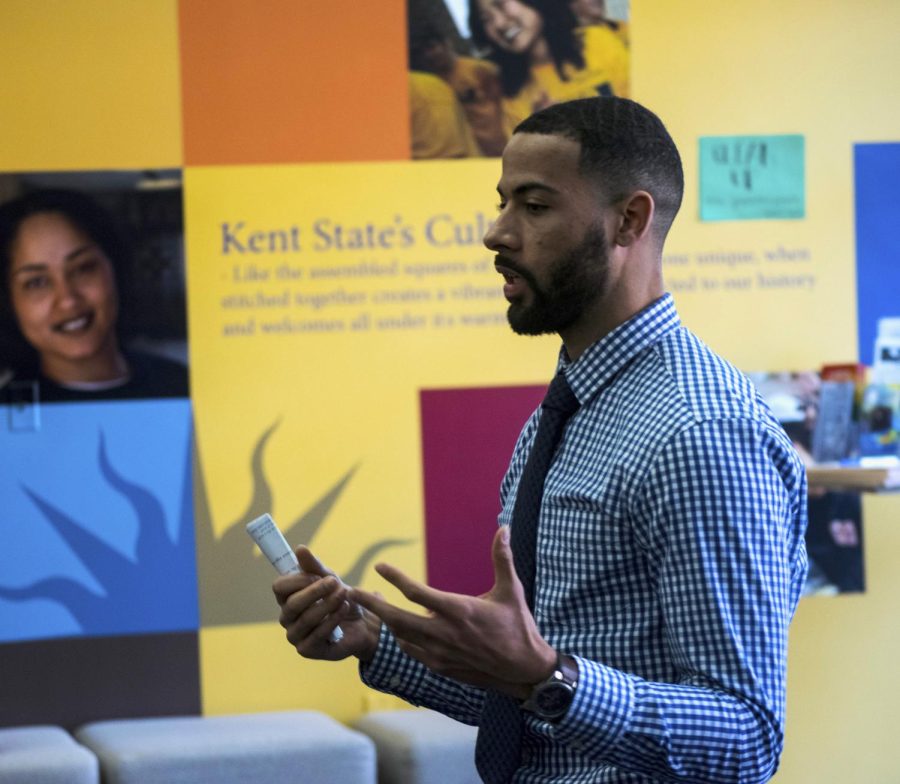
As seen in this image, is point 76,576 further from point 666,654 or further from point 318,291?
point 666,654

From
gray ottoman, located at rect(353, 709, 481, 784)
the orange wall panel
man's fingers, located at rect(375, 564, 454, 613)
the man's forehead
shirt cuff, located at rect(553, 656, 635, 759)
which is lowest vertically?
gray ottoman, located at rect(353, 709, 481, 784)

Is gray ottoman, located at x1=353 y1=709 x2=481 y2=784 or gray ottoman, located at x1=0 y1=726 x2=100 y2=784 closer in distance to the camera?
gray ottoman, located at x1=0 y1=726 x2=100 y2=784

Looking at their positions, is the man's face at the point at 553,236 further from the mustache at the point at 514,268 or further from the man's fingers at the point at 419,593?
the man's fingers at the point at 419,593

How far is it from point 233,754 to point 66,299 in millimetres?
1251

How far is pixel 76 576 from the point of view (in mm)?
3453

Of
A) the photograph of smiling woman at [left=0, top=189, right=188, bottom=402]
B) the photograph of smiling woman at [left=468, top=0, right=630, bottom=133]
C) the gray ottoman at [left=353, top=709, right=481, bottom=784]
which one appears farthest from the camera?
the photograph of smiling woman at [left=468, top=0, right=630, bottom=133]

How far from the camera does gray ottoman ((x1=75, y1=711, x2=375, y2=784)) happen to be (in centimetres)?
317

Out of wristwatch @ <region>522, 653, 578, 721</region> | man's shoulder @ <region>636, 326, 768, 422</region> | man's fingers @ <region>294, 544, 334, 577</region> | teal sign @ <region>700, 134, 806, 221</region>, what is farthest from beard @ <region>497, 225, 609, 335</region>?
teal sign @ <region>700, 134, 806, 221</region>

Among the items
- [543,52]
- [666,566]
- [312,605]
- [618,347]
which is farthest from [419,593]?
[543,52]

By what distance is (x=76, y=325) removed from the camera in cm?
345

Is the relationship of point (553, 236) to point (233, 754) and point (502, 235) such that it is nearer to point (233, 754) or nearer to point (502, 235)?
point (502, 235)

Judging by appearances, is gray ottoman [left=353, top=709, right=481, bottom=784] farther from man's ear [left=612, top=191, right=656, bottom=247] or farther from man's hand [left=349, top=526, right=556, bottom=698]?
man's hand [left=349, top=526, right=556, bottom=698]

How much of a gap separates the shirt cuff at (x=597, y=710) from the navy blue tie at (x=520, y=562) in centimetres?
26

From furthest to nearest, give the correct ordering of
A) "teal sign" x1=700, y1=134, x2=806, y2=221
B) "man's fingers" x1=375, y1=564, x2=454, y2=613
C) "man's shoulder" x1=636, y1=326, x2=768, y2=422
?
"teal sign" x1=700, y1=134, x2=806, y2=221, "man's shoulder" x1=636, y1=326, x2=768, y2=422, "man's fingers" x1=375, y1=564, x2=454, y2=613
